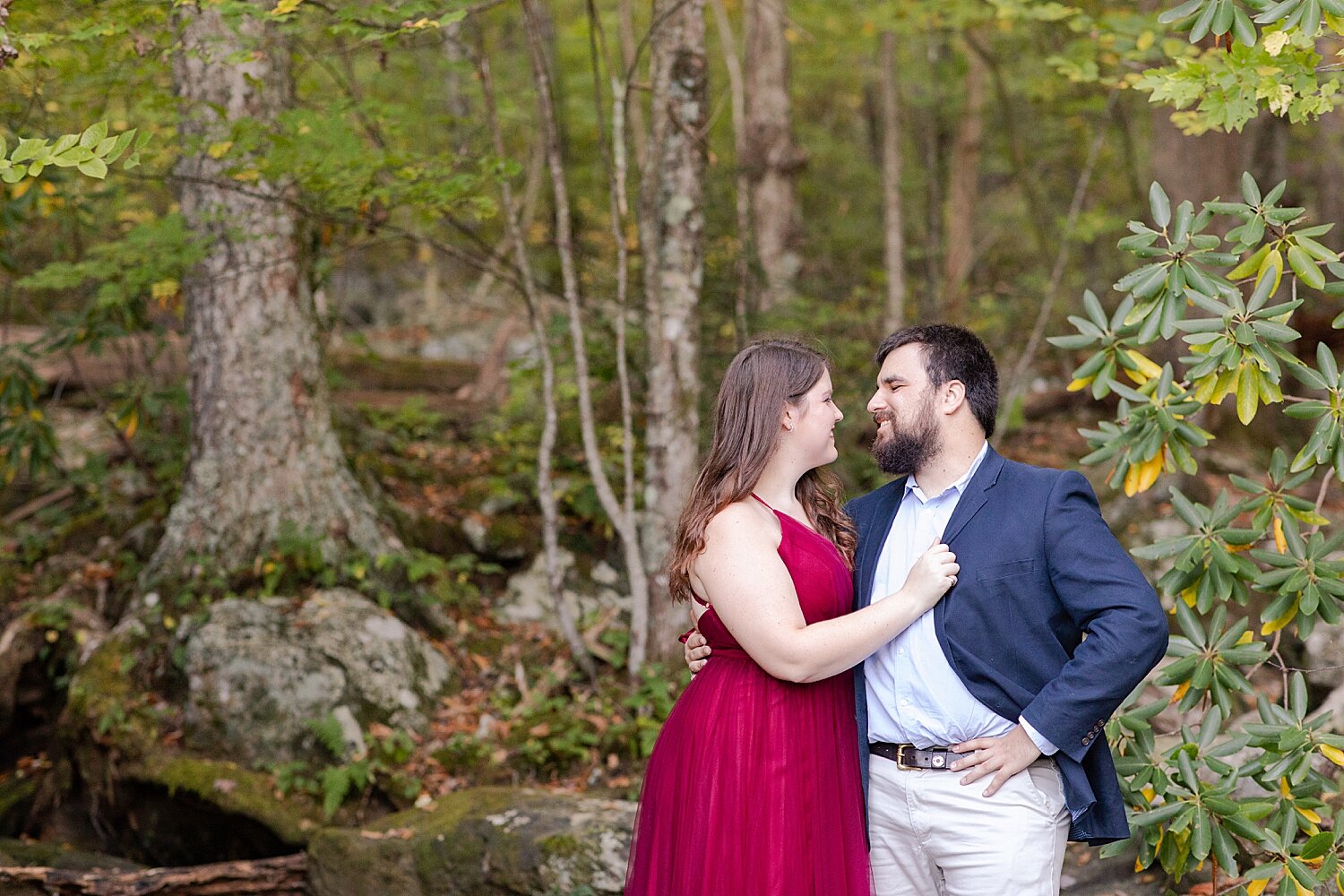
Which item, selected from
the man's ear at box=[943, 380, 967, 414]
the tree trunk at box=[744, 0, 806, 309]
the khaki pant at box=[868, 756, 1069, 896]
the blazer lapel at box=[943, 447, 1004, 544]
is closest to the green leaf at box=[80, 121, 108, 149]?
the man's ear at box=[943, 380, 967, 414]

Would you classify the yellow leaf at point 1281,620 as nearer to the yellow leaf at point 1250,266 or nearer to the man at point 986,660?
the man at point 986,660

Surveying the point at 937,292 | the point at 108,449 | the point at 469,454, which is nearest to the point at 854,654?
the point at 469,454

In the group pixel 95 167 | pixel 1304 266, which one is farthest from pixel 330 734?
pixel 1304 266

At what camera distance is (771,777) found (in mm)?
2812

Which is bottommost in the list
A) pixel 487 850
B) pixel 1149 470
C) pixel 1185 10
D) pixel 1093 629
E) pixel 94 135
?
pixel 487 850

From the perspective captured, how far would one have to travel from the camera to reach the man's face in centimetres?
277

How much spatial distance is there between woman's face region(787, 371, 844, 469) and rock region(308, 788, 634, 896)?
2212 mm

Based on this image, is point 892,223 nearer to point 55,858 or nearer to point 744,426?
point 744,426

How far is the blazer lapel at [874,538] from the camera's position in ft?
9.62

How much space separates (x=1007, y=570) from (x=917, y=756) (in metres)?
0.54

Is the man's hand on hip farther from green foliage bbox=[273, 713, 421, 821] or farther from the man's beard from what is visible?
green foliage bbox=[273, 713, 421, 821]

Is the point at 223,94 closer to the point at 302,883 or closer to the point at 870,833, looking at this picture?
the point at 302,883

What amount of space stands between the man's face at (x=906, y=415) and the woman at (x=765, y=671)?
0.66 feet

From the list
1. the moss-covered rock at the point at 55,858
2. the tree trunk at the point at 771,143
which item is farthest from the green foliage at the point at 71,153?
the tree trunk at the point at 771,143
